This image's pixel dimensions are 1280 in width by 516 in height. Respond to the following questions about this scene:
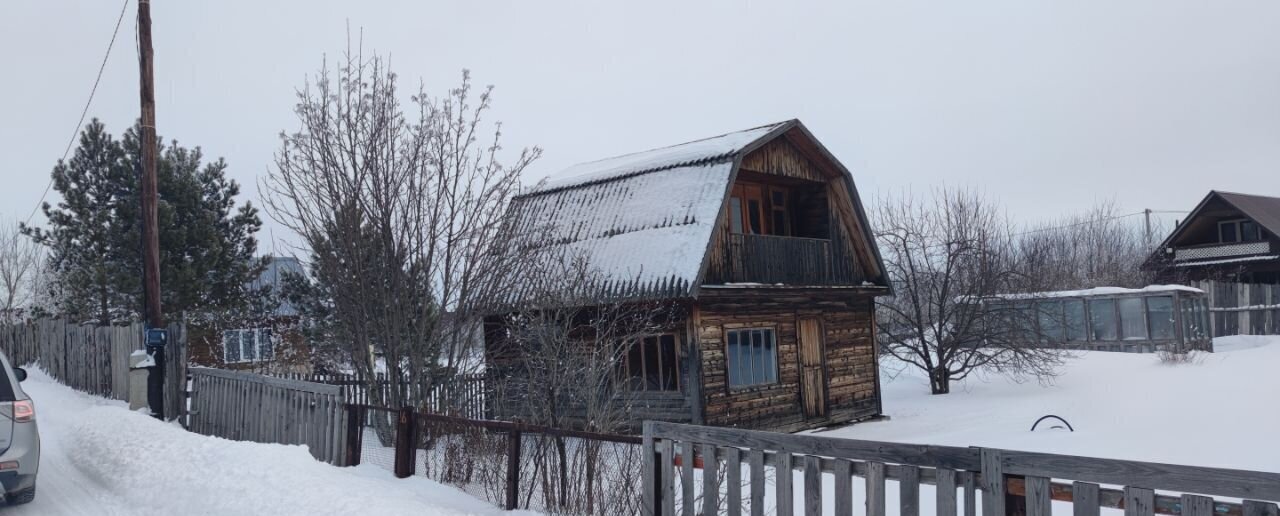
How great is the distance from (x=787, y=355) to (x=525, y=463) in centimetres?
1017

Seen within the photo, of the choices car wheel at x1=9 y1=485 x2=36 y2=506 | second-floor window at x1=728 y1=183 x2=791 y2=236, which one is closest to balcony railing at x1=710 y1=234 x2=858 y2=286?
second-floor window at x1=728 y1=183 x2=791 y2=236

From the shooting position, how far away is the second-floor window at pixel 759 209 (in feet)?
56.2

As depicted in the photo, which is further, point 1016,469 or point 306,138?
point 306,138

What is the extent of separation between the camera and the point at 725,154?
50.8 feet

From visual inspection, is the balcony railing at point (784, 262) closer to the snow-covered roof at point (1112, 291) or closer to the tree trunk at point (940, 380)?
the tree trunk at point (940, 380)

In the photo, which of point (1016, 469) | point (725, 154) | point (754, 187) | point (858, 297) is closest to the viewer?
point (1016, 469)

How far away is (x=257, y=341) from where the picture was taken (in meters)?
32.1

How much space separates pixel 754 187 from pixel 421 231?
860 centimetres

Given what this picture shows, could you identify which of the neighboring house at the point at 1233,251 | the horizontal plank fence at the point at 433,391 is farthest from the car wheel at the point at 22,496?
the neighboring house at the point at 1233,251

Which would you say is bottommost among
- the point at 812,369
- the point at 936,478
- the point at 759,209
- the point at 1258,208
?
the point at 812,369

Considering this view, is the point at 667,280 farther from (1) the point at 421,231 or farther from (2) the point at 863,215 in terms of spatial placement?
(2) the point at 863,215

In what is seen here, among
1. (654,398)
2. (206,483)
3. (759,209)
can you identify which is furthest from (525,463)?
(759,209)

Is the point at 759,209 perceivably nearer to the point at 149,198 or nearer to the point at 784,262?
the point at 784,262

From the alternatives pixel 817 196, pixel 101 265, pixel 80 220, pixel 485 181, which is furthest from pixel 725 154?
pixel 80 220
